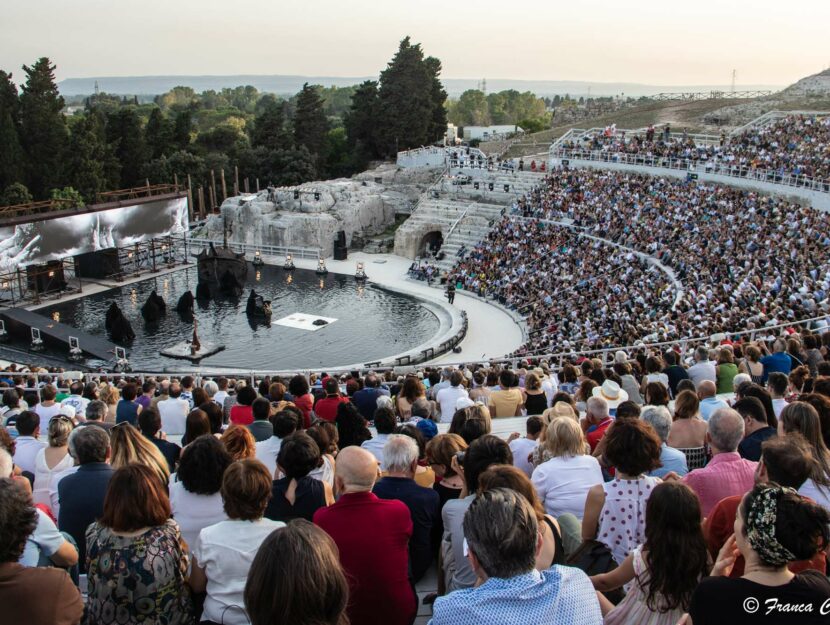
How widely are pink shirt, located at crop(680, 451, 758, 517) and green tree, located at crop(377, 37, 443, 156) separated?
194 feet

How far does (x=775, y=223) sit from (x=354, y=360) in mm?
16376

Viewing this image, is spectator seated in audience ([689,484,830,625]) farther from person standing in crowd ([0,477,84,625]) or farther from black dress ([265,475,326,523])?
person standing in crowd ([0,477,84,625])

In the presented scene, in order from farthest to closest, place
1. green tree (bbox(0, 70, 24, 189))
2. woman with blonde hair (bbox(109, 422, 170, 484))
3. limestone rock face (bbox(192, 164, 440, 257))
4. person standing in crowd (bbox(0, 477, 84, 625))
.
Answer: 1. green tree (bbox(0, 70, 24, 189))
2. limestone rock face (bbox(192, 164, 440, 257))
3. woman with blonde hair (bbox(109, 422, 170, 484))
4. person standing in crowd (bbox(0, 477, 84, 625))

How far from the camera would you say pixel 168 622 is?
4625mm

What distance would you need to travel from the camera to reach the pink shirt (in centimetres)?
582

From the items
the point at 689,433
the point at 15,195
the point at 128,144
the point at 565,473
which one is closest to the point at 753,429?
the point at 689,433

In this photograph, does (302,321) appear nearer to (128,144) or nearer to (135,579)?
(135,579)

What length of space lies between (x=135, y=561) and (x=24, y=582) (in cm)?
67

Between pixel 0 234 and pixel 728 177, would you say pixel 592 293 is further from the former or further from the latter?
pixel 0 234

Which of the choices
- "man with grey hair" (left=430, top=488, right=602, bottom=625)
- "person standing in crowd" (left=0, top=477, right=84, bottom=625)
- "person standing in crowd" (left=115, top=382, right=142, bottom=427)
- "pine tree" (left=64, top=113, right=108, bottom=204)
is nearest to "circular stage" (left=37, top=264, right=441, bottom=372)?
"person standing in crowd" (left=115, top=382, right=142, bottom=427)

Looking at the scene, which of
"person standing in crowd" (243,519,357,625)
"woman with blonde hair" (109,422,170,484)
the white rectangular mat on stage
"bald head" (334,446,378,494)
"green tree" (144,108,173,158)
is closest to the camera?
"person standing in crowd" (243,519,357,625)

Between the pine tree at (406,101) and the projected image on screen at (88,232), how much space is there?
79.8ft

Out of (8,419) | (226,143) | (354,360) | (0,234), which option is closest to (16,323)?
(0,234)

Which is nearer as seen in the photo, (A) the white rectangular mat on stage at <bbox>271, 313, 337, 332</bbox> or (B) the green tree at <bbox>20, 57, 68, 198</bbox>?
(A) the white rectangular mat on stage at <bbox>271, 313, 337, 332</bbox>
